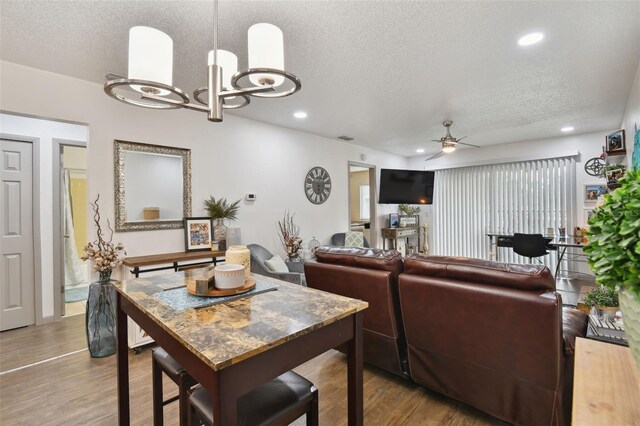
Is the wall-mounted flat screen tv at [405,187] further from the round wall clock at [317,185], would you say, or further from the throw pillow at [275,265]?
the throw pillow at [275,265]

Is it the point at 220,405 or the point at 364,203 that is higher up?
the point at 364,203

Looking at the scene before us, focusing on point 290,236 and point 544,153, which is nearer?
point 290,236

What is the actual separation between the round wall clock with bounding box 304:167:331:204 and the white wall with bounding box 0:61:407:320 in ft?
0.34

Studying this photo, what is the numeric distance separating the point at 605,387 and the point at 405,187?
5702 millimetres

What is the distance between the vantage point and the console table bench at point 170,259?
9.15ft

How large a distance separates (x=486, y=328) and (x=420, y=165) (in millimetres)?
5984

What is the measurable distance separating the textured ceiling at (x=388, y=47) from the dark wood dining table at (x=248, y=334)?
1.69 meters

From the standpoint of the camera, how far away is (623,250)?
576mm

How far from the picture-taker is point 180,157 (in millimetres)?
3438

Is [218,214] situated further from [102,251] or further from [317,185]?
[317,185]

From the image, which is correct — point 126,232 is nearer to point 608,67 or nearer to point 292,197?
point 292,197

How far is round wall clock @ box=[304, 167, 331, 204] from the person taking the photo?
16.1 feet

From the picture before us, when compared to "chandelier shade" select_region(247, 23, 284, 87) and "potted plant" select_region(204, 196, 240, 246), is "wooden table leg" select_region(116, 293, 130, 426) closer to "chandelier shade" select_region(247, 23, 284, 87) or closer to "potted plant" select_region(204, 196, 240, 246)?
"chandelier shade" select_region(247, 23, 284, 87)

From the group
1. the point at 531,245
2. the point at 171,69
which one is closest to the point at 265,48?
the point at 171,69
